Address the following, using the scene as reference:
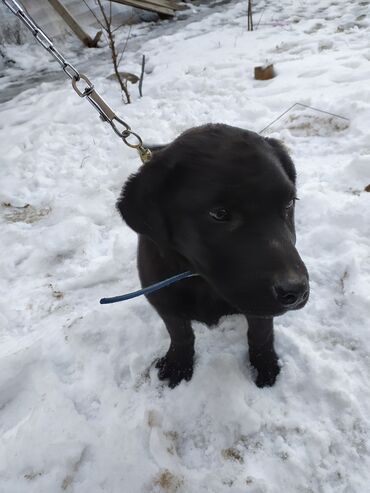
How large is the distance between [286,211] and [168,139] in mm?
3287

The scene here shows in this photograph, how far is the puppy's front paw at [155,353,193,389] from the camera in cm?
209

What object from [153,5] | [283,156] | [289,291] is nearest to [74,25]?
[153,5]

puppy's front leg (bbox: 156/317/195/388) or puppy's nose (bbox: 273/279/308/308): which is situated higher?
puppy's nose (bbox: 273/279/308/308)

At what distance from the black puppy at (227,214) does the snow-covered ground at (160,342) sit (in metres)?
0.85

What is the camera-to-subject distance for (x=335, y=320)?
223cm

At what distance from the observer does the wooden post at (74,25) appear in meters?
8.56

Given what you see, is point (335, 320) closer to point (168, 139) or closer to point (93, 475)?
point (93, 475)

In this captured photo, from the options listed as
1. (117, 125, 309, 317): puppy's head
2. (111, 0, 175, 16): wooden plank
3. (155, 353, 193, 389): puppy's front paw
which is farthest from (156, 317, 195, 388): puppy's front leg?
(111, 0, 175, 16): wooden plank

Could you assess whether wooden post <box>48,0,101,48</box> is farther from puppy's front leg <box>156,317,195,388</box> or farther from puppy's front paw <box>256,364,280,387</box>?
puppy's front paw <box>256,364,280,387</box>

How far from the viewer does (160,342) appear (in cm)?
233

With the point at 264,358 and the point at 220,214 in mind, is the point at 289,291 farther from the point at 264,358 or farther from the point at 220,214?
the point at 264,358

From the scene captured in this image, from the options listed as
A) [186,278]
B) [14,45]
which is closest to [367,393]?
[186,278]

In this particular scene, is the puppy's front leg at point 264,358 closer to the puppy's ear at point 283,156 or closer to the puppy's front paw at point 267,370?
the puppy's front paw at point 267,370

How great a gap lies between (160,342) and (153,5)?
9.93 metres
